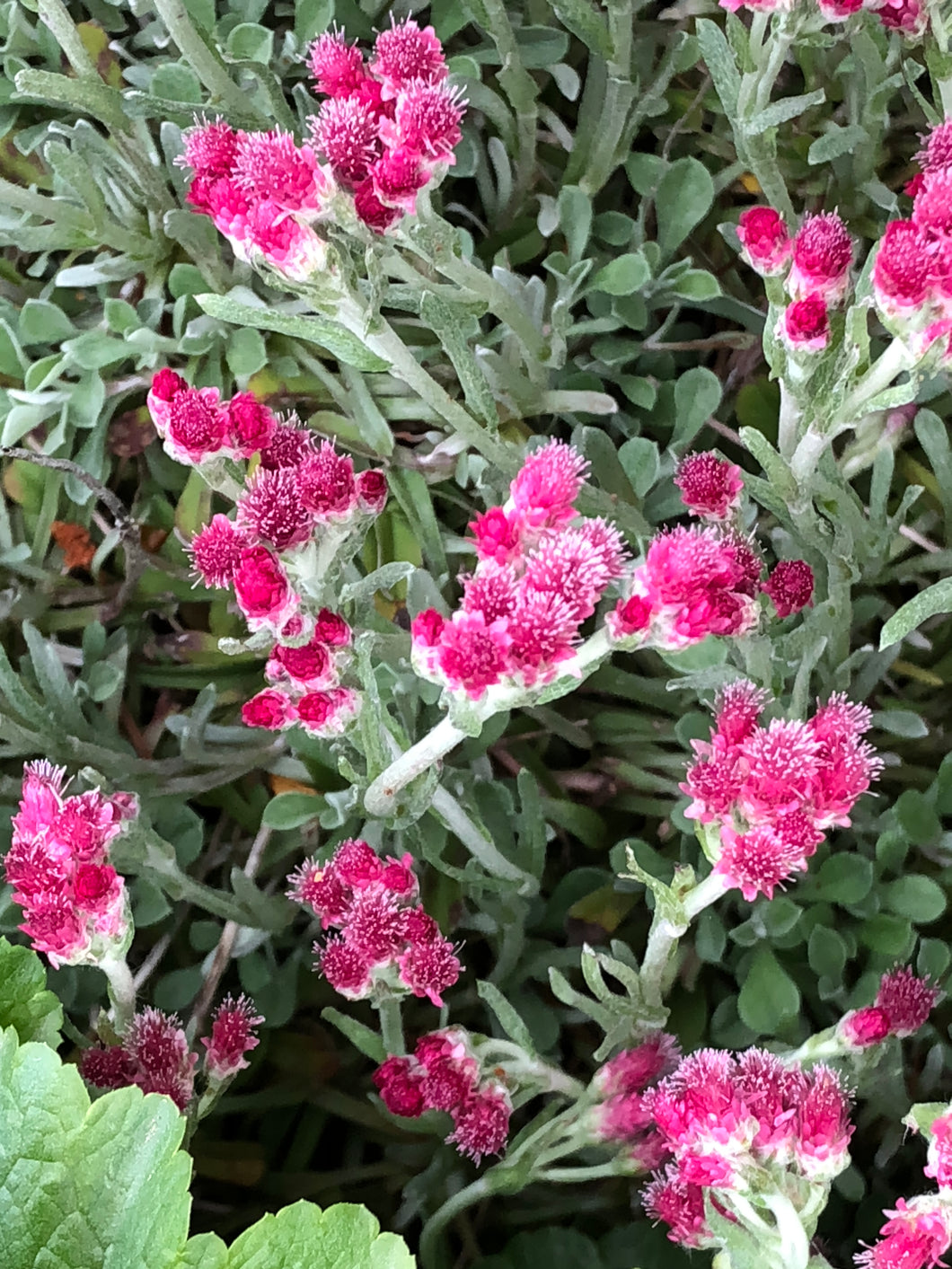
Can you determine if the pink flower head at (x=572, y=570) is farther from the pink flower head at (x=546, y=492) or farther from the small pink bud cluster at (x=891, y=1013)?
the small pink bud cluster at (x=891, y=1013)

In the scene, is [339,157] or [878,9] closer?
[339,157]

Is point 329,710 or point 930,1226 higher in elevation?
point 329,710

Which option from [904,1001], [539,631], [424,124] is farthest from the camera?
[904,1001]

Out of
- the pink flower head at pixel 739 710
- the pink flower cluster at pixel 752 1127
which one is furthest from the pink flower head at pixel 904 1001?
the pink flower head at pixel 739 710

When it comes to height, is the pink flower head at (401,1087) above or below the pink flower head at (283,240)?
below

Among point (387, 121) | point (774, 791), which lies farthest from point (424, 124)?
point (774, 791)

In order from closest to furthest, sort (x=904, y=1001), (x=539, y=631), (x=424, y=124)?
(x=539, y=631) → (x=424, y=124) → (x=904, y=1001)

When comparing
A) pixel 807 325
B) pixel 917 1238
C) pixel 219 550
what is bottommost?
pixel 917 1238

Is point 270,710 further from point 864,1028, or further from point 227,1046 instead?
point 864,1028
